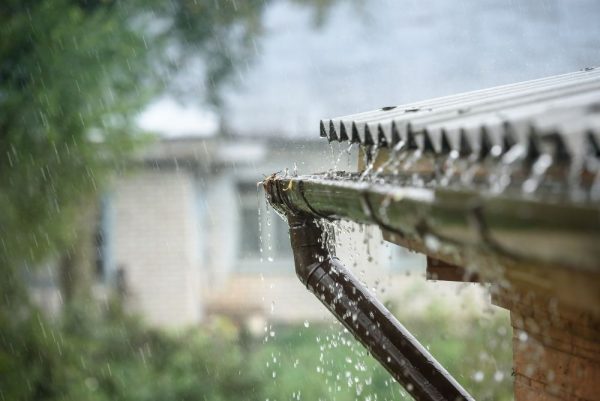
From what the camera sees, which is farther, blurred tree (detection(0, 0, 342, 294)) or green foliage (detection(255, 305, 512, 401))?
blurred tree (detection(0, 0, 342, 294))

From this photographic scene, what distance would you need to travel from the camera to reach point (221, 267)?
435 inches

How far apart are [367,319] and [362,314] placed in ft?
0.07

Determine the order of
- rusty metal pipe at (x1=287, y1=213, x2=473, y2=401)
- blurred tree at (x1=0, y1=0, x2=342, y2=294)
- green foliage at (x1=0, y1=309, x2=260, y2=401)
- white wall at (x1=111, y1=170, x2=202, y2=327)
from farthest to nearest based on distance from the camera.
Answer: white wall at (x1=111, y1=170, x2=202, y2=327) → blurred tree at (x1=0, y1=0, x2=342, y2=294) → green foliage at (x1=0, y1=309, x2=260, y2=401) → rusty metal pipe at (x1=287, y1=213, x2=473, y2=401)

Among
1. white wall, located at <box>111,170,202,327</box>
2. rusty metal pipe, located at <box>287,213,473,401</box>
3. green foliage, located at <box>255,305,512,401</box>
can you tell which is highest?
rusty metal pipe, located at <box>287,213,473,401</box>

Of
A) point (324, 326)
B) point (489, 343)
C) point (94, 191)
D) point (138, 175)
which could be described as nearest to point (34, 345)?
point (94, 191)

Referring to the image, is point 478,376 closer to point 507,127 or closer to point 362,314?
point 362,314

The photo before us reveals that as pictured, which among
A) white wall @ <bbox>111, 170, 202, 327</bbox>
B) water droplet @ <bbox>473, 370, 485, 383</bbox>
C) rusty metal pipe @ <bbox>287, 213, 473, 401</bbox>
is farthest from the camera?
white wall @ <bbox>111, 170, 202, 327</bbox>

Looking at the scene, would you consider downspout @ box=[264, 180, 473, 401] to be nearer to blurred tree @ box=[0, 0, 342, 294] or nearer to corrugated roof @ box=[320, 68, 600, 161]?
corrugated roof @ box=[320, 68, 600, 161]

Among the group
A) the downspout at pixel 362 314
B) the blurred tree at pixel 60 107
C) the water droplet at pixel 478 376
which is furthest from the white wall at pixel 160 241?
the downspout at pixel 362 314

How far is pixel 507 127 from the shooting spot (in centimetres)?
138

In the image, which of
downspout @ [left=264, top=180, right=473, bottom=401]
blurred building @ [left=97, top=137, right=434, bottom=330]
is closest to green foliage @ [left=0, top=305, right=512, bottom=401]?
blurred building @ [left=97, top=137, right=434, bottom=330]

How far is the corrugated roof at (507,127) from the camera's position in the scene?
124 centimetres

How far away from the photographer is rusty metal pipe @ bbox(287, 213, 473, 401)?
7.72 feet

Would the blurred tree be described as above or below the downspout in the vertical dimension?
above
